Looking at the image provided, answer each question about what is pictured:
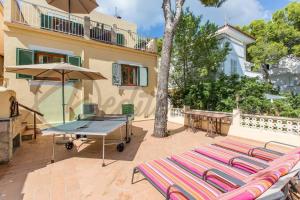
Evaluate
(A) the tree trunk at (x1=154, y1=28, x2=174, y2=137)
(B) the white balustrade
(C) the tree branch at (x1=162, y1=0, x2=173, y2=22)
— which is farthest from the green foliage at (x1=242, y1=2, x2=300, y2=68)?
(A) the tree trunk at (x1=154, y1=28, x2=174, y2=137)

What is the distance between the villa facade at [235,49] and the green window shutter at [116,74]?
947 cm

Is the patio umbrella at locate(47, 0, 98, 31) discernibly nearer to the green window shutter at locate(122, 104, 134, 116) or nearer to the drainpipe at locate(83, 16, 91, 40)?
the drainpipe at locate(83, 16, 91, 40)

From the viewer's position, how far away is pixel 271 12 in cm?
1827

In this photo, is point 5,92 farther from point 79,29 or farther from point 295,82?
point 295,82

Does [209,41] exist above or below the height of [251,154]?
above

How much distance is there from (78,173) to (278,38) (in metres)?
20.4

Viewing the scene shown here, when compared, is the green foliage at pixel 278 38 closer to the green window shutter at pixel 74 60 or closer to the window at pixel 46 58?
the green window shutter at pixel 74 60

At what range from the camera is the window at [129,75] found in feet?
37.7

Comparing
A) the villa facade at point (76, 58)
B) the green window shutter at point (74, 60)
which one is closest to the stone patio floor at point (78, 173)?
the villa facade at point (76, 58)

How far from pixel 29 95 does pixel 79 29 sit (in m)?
4.81

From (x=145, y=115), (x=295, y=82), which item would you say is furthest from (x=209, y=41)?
(x=295, y=82)

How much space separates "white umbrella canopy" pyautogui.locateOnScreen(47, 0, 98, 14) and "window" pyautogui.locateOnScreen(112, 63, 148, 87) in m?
3.43

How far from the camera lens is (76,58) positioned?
30.5ft

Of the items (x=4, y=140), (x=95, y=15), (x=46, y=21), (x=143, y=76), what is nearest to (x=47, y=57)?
(x=46, y=21)
